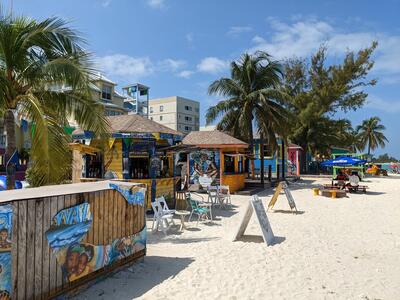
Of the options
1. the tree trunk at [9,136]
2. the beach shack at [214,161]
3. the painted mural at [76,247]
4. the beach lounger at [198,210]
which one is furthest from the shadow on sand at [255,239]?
the beach shack at [214,161]

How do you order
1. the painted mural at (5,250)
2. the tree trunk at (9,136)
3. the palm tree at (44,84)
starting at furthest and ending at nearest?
the tree trunk at (9,136) < the palm tree at (44,84) < the painted mural at (5,250)

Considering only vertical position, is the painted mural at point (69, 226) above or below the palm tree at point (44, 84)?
below

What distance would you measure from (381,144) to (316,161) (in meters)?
36.3

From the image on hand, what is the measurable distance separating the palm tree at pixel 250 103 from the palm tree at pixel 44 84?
48.4 ft

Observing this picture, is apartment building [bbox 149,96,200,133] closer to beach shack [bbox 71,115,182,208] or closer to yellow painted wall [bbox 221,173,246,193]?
yellow painted wall [bbox 221,173,246,193]

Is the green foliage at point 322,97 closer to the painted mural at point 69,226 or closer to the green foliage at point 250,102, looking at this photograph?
the green foliage at point 250,102

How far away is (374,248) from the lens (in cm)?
766

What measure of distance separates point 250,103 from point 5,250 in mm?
19411

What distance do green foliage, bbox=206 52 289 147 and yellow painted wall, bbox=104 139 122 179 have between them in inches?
440

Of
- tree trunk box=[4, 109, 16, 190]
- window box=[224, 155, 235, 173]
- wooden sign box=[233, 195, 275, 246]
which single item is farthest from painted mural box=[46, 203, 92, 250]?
window box=[224, 155, 235, 173]

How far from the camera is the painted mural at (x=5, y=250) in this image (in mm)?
3709

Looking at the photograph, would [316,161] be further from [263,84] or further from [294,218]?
[294,218]

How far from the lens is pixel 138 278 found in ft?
18.7

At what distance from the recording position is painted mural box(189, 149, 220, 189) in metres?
18.9
